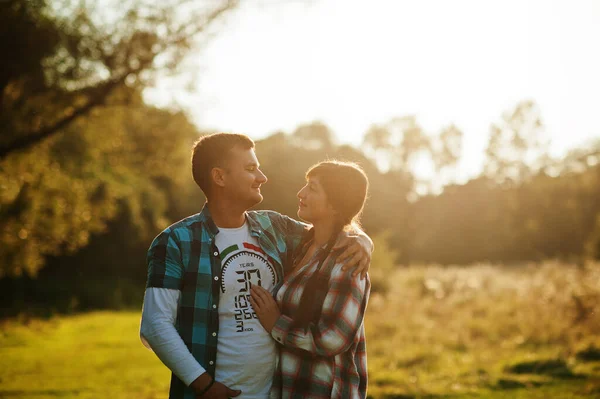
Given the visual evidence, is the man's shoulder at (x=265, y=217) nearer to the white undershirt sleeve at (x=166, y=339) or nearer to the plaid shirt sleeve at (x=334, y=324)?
the plaid shirt sleeve at (x=334, y=324)

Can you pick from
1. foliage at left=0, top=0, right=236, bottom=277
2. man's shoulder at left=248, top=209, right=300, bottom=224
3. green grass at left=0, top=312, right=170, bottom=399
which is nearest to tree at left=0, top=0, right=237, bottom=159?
foliage at left=0, top=0, right=236, bottom=277

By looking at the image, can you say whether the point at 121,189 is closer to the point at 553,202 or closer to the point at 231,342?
the point at 231,342

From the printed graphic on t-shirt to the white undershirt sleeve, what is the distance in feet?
1.03

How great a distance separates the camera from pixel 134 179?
23.3m

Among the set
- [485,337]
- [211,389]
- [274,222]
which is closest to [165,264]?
[211,389]

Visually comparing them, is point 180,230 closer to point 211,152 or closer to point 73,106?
point 211,152

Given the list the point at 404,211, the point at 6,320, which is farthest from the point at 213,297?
the point at 404,211

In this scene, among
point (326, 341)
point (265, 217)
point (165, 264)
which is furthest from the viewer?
point (265, 217)

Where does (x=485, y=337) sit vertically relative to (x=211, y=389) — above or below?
below

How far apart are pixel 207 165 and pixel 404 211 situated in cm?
4185

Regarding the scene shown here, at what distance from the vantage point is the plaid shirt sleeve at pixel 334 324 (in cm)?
274

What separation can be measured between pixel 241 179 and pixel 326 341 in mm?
993

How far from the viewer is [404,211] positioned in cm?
4409

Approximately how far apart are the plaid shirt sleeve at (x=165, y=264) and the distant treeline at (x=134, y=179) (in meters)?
1.34
